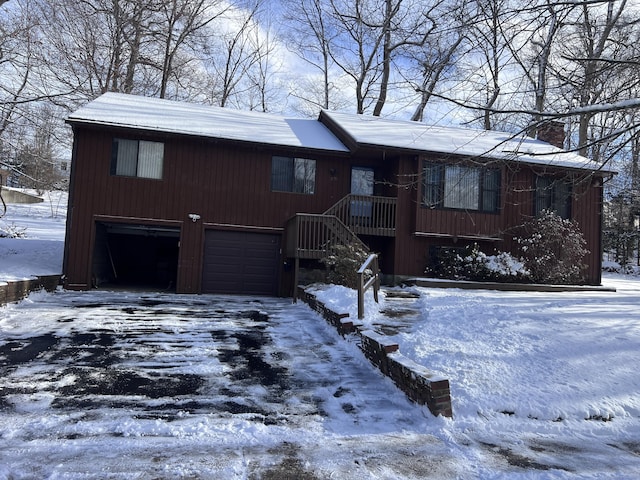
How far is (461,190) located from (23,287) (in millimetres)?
12179

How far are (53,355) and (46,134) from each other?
10.9m

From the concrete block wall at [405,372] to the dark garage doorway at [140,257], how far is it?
11652 millimetres

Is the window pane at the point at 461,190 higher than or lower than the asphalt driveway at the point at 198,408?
higher

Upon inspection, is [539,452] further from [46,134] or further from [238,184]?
[46,134]

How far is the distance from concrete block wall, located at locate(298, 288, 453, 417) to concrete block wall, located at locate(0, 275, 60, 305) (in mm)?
6838

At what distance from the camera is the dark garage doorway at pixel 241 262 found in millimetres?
14156

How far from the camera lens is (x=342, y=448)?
3695 millimetres

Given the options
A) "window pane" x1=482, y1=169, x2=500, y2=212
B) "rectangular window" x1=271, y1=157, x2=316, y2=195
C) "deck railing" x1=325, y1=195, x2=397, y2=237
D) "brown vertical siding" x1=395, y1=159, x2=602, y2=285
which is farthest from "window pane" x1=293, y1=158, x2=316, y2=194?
"window pane" x1=482, y1=169, x2=500, y2=212

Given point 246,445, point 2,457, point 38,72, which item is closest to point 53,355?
point 2,457

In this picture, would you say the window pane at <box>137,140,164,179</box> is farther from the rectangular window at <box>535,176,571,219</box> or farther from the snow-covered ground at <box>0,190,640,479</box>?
the rectangular window at <box>535,176,571,219</box>

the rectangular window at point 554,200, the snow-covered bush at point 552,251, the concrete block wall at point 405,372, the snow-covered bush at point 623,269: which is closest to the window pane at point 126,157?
the concrete block wall at point 405,372

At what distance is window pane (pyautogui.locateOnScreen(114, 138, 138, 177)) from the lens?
13516 millimetres

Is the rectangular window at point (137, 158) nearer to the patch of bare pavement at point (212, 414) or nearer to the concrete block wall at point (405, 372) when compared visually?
the patch of bare pavement at point (212, 414)

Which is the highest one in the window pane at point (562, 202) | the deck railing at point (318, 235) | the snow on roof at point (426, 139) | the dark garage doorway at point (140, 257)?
the snow on roof at point (426, 139)
